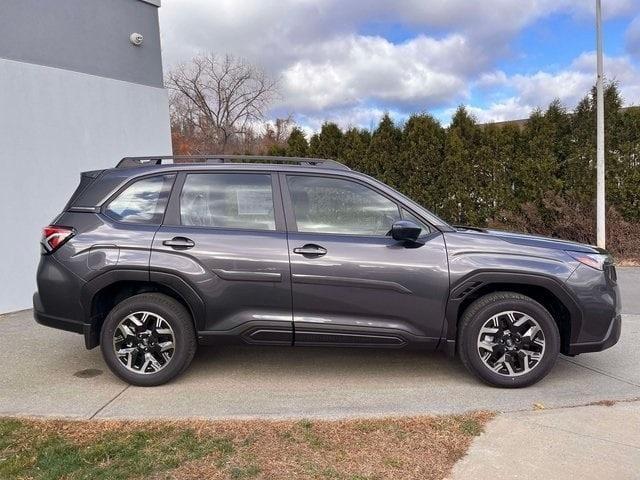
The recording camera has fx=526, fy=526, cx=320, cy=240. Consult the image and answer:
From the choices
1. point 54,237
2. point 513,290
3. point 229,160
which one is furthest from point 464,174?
point 54,237

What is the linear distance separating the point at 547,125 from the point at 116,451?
9.36 m

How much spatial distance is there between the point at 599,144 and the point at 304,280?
716 cm

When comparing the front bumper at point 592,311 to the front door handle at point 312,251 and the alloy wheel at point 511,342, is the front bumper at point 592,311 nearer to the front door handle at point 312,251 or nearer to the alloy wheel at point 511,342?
the alloy wheel at point 511,342

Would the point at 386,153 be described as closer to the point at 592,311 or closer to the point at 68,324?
the point at 592,311

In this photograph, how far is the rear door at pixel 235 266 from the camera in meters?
4.08

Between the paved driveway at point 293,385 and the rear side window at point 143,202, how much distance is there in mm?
1385

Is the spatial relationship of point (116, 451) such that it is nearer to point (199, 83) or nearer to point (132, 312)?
point (132, 312)

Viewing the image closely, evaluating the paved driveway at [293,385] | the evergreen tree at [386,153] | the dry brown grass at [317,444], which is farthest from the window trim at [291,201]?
the evergreen tree at [386,153]

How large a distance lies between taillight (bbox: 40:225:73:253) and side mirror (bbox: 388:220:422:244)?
2.58 meters

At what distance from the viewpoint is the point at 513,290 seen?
4219mm

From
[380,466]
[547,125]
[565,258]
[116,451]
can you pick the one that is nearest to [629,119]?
[547,125]

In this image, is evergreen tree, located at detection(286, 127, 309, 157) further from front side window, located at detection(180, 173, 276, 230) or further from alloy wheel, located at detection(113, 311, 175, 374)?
alloy wheel, located at detection(113, 311, 175, 374)

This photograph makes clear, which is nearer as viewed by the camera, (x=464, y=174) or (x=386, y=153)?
(x=464, y=174)

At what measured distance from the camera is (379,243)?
4113mm
